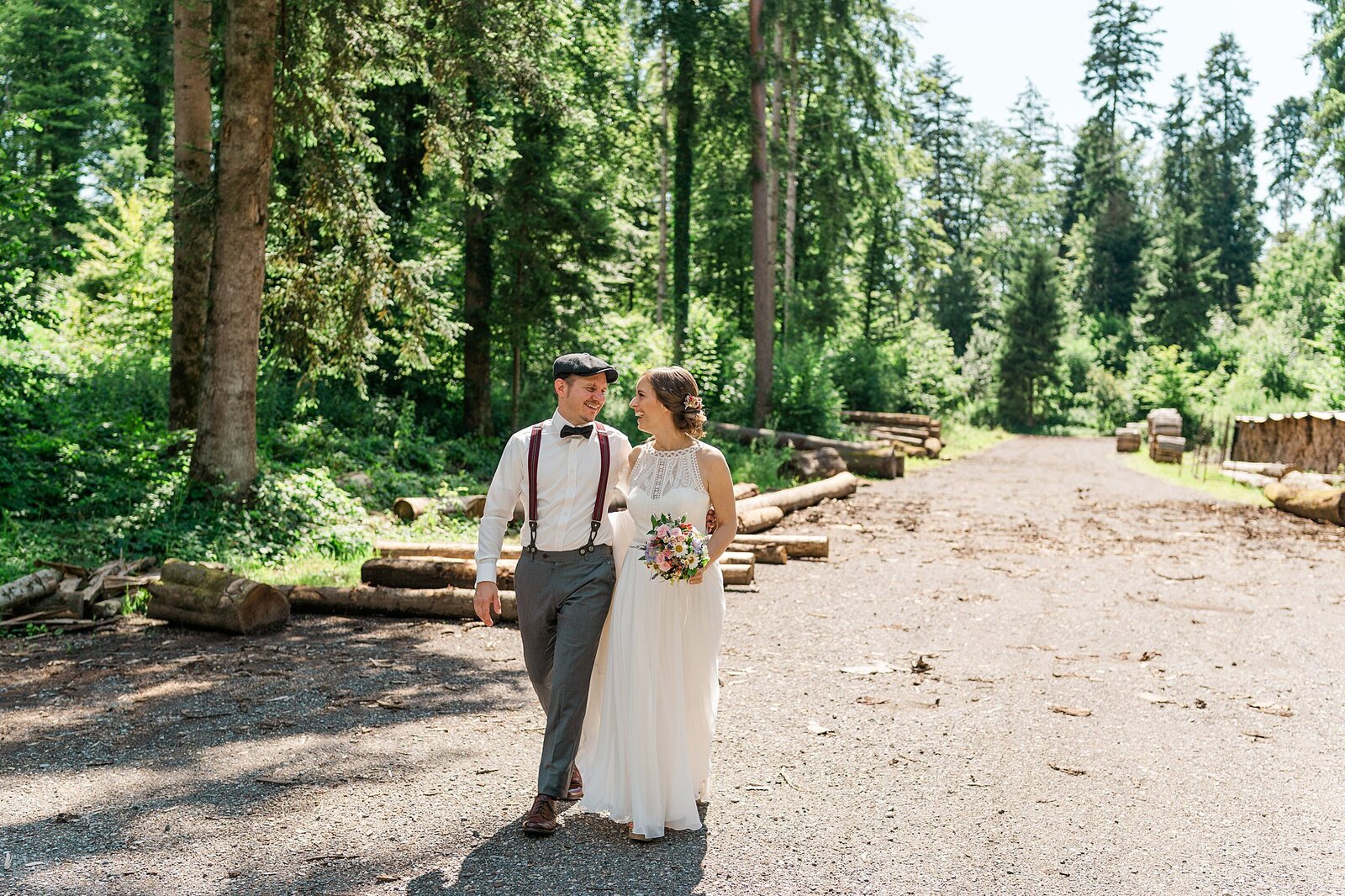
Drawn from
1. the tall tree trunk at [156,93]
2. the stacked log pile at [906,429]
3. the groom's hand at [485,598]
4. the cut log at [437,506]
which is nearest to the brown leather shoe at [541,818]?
the groom's hand at [485,598]

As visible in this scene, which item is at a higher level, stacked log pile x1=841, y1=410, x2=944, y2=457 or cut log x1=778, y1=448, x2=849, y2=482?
stacked log pile x1=841, y1=410, x2=944, y2=457

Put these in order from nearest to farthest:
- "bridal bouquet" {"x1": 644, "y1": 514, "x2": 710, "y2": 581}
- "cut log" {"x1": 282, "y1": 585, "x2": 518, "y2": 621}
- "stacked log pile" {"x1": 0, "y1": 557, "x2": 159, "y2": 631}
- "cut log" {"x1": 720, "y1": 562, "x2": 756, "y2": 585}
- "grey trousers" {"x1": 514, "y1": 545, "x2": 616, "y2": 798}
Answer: "bridal bouquet" {"x1": 644, "y1": 514, "x2": 710, "y2": 581} → "grey trousers" {"x1": 514, "y1": 545, "x2": 616, "y2": 798} → "stacked log pile" {"x1": 0, "y1": 557, "x2": 159, "y2": 631} → "cut log" {"x1": 282, "y1": 585, "x2": 518, "y2": 621} → "cut log" {"x1": 720, "y1": 562, "x2": 756, "y2": 585}

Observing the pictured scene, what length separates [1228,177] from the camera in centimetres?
6956

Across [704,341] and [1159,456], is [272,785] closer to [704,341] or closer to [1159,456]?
[704,341]

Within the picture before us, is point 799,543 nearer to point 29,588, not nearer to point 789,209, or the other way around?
point 29,588

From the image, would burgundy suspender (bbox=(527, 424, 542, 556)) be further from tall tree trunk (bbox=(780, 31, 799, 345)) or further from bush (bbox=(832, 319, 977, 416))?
bush (bbox=(832, 319, 977, 416))

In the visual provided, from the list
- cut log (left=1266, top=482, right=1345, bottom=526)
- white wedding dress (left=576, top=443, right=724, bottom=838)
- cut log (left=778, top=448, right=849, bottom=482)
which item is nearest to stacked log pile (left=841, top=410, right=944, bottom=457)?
cut log (left=778, top=448, right=849, bottom=482)

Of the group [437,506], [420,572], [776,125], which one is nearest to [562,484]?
[420,572]

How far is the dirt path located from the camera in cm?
441

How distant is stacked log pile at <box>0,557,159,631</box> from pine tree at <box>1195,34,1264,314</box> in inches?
2665

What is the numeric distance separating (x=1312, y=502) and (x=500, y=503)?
16087 millimetres

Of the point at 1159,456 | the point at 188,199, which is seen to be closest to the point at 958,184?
the point at 1159,456

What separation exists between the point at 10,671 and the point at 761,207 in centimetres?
2025

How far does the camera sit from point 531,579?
4.91 metres
